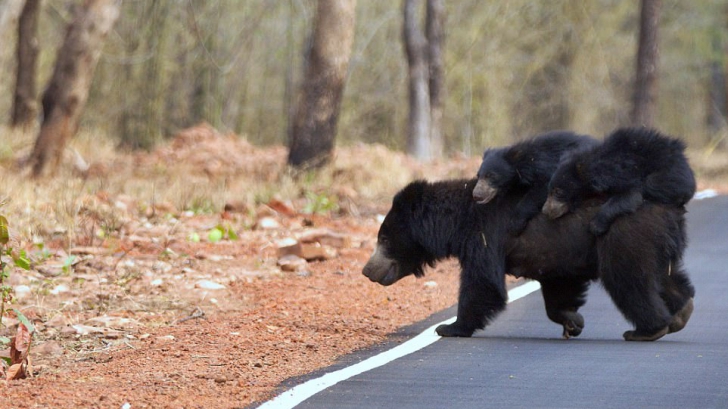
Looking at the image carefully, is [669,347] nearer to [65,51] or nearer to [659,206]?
[659,206]

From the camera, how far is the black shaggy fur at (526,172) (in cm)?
768

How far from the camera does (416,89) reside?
80.8 feet

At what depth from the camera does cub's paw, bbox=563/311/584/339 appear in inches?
304

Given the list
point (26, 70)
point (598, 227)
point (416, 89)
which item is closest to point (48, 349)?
point (598, 227)

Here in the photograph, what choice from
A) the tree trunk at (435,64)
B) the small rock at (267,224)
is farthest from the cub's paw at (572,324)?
the tree trunk at (435,64)

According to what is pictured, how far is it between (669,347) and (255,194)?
878cm

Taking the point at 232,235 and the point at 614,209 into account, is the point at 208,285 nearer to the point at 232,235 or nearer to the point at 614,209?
the point at 232,235

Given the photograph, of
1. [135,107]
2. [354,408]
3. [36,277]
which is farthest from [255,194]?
[135,107]

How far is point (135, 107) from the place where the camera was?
31.6 meters

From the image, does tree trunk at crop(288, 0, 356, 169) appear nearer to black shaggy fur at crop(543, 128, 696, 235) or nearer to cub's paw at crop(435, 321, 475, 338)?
cub's paw at crop(435, 321, 475, 338)

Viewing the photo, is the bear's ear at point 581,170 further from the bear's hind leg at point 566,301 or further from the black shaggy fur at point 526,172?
the bear's hind leg at point 566,301

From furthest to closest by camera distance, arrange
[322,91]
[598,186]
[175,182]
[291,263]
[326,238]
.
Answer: [322,91] → [175,182] → [326,238] → [291,263] → [598,186]

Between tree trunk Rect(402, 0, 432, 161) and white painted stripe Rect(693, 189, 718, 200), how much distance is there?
263 inches

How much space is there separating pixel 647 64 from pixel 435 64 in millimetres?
5041
